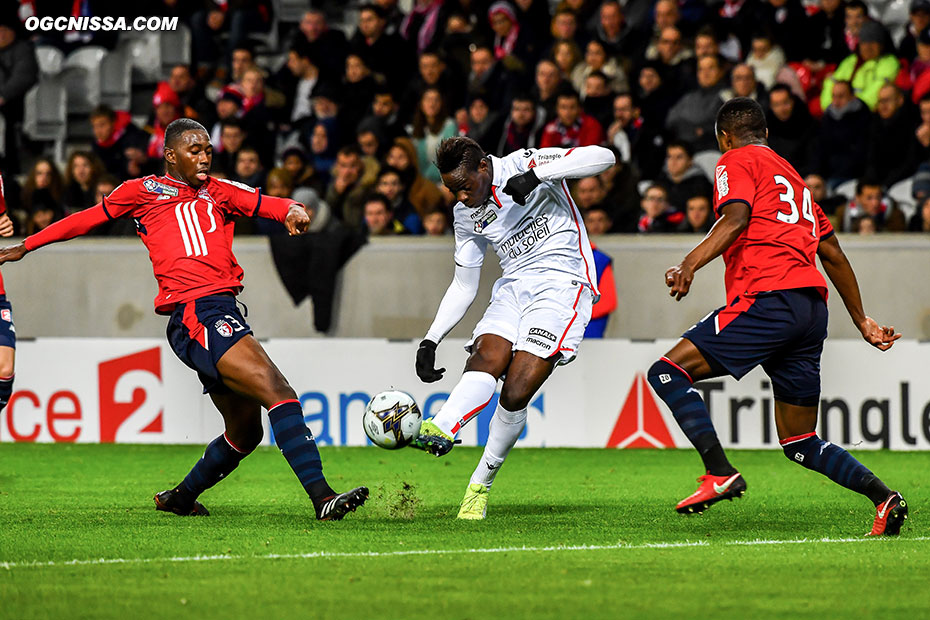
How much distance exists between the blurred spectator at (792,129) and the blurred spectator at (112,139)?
7.04m

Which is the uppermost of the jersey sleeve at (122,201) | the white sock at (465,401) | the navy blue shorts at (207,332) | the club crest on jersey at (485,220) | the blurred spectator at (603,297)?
the jersey sleeve at (122,201)

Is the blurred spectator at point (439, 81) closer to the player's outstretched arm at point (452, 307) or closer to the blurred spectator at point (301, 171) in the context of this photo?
the blurred spectator at point (301, 171)

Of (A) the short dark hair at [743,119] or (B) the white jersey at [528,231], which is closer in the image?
(A) the short dark hair at [743,119]

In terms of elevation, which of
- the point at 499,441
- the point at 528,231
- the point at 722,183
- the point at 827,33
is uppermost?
the point at 827,33

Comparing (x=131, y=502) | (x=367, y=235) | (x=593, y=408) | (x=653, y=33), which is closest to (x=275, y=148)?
(x=367, y=235)

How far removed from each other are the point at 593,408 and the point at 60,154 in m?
8.77

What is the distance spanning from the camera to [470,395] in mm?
7090

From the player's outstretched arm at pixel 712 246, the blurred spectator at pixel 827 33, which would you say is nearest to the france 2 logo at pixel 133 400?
the player's outstretched arm at pixel 712 246

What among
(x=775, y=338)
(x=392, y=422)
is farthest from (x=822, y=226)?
(x=392, y=422)

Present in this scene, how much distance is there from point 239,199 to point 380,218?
6642 millimetres

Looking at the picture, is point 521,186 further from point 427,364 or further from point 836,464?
point 836,464

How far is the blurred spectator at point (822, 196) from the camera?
13047mm

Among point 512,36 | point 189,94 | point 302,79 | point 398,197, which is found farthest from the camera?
point 189,94

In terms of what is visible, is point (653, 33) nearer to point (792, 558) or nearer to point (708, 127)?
point (708, 127)
